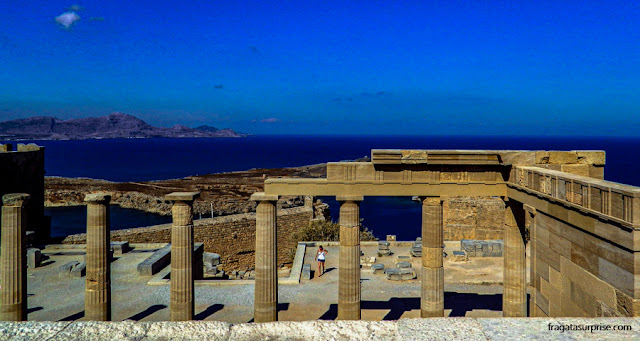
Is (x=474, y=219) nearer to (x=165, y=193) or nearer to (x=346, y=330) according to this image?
(x=346, y=330)

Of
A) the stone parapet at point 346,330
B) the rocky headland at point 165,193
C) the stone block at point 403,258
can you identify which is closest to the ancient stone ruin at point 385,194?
the stone parapet at point 346,330

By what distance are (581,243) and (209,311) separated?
31.3 feet

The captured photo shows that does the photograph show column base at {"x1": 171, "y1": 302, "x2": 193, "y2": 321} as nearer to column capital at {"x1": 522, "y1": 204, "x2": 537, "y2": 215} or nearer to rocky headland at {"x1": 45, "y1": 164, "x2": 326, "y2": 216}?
column capital at {"x1": 522, "y1": 204, "x2": 537, "y2": 215}

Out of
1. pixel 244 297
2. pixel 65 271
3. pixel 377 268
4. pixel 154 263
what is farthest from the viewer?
Answer: pixel 377 268

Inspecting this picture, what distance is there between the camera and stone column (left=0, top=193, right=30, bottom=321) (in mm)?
10539

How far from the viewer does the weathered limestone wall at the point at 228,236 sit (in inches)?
1058

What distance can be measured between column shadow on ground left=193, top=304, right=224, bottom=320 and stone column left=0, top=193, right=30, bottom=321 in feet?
13.9

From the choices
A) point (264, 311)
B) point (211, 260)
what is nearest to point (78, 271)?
point (211, 260)

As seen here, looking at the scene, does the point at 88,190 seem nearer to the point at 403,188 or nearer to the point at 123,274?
the point at 123,274

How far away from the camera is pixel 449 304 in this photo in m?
15.0

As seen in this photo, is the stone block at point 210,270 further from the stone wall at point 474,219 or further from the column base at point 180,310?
the stone wall at point 474,219

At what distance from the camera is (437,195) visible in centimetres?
1107


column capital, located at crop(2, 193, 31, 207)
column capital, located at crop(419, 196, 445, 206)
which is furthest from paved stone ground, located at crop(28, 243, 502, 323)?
column capital, located at crop(419, 196, 445, 206)

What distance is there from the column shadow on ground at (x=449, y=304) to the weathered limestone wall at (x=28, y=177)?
1770 centimetres
